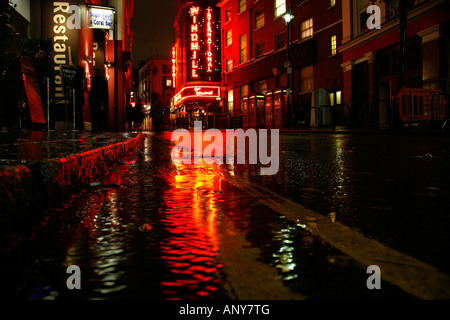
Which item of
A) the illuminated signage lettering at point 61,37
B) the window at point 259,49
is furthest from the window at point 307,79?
the illuminated signage lettering at point 61,37

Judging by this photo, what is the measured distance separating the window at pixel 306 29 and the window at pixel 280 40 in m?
2.72

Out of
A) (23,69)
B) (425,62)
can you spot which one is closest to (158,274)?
(23,69)

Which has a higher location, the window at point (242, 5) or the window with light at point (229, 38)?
the window at point (242, 5)

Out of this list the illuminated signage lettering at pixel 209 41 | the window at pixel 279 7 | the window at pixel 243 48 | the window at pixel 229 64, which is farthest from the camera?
the illuminated signage lettering at pixel 209 41

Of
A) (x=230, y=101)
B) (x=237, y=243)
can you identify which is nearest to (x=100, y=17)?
(x=237, y=243)

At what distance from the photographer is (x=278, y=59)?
36219 mm

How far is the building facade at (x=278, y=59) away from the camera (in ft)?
95.5

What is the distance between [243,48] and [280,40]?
8.26 metres

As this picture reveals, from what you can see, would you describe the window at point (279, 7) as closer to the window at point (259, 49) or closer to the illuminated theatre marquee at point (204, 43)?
the window at point (259, 49)

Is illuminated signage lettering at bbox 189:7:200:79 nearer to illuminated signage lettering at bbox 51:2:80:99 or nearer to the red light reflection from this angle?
illuminated signage lettering at bbox 51:2:80:99

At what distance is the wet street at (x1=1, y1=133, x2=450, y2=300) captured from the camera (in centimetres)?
140

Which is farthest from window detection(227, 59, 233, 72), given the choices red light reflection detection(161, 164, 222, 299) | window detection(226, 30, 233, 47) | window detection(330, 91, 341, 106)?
red light reflection detection(161, 164, 222, 299)

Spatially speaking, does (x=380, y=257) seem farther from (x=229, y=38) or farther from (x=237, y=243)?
(x=229, y=38)

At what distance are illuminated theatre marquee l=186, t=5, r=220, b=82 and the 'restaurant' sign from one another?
2934 centimetres
